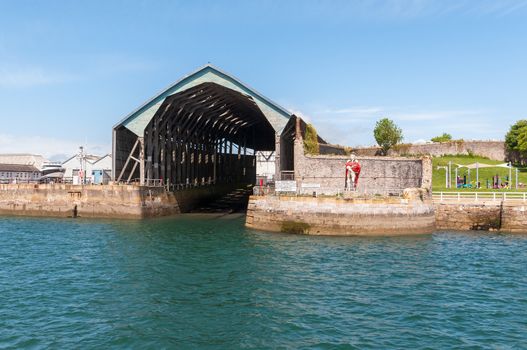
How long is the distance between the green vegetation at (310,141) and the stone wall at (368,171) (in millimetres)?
2259

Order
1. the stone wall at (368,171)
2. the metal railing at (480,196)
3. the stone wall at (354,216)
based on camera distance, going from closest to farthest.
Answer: the stone wall at (354,216) < the metal railing at (480,196) < the stone wall at (368,171)

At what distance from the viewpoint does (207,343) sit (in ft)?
46.7

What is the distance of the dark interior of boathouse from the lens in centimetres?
4634

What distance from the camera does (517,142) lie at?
8681 cm

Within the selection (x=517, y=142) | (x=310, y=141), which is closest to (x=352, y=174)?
(x=310, y=141)

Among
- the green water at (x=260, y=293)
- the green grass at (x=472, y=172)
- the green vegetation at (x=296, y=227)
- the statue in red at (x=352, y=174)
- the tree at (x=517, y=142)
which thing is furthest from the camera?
the tree at (x=517, y=142)

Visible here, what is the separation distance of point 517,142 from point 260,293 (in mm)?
84654

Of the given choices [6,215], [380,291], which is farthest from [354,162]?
[6,215]

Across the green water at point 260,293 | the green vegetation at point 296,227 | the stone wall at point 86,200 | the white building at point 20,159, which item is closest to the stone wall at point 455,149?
the stone wall at point 86,200

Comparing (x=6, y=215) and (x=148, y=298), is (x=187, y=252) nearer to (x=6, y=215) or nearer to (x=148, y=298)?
(x=148, y=298)

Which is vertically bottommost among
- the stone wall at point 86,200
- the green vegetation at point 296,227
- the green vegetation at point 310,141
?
the green vegetation at point 296,227

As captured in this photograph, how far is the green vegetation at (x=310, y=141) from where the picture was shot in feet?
161

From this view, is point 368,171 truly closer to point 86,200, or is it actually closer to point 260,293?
point 260,293

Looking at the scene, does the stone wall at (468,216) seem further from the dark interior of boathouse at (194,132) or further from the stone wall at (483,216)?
the dark interior of boathouse at (194,132)
